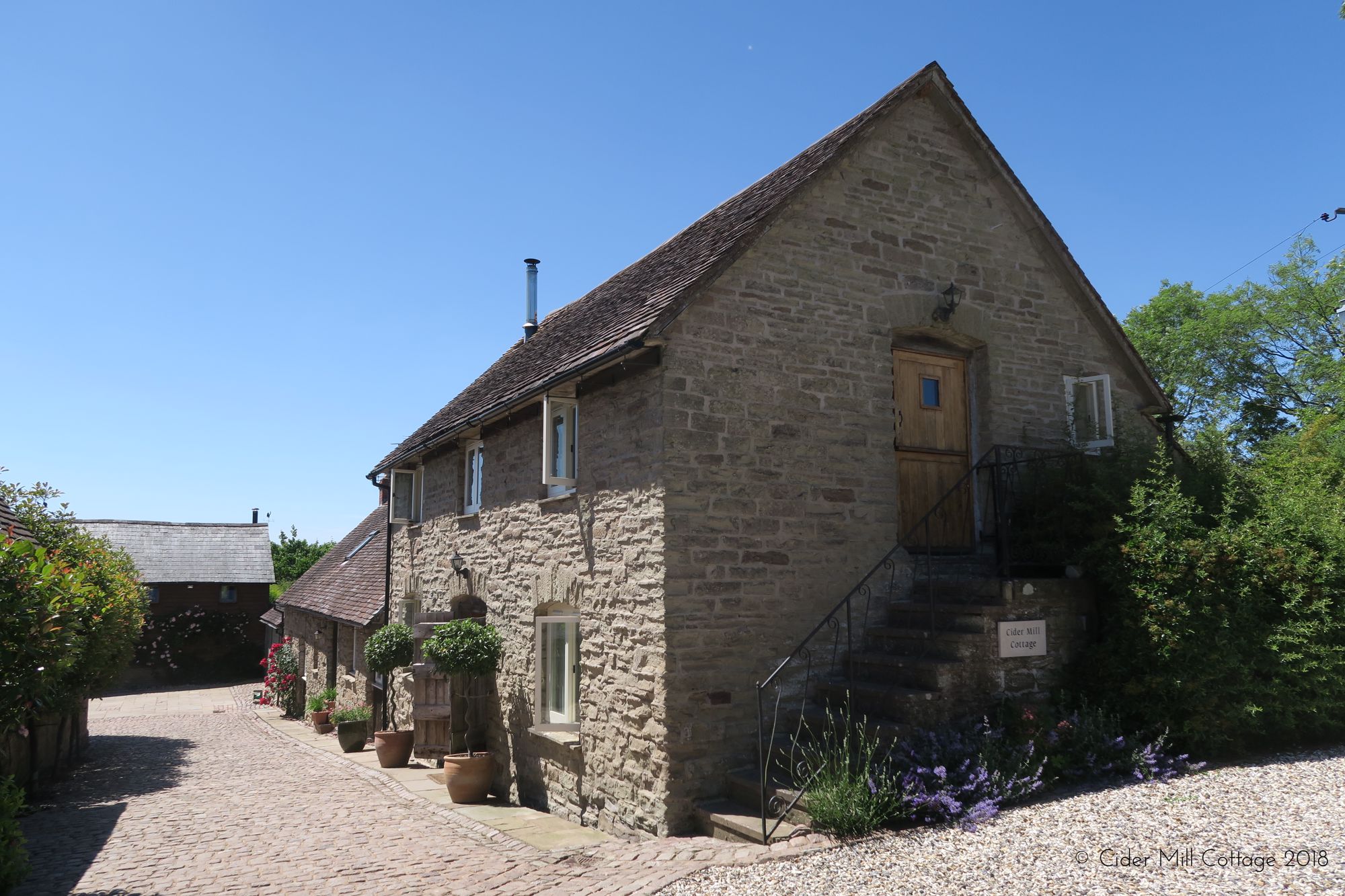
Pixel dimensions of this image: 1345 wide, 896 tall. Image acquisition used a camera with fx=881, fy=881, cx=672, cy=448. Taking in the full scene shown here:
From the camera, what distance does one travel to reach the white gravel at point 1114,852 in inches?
199

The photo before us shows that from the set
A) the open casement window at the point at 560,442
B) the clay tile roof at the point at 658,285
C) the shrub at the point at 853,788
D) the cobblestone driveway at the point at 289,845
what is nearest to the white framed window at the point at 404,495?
the clay tile roof at the point at 658,285

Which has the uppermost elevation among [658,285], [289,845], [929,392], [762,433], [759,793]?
[658,285]

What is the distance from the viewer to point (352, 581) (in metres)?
21.0

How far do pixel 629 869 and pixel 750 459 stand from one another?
368 centimetres

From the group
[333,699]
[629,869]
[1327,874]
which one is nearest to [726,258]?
[629,869]

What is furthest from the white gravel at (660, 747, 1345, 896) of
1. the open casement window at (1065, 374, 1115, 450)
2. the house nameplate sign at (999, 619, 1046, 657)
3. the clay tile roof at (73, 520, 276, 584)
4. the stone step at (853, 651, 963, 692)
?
the clay tile roof at (73, 520, 276, 584)

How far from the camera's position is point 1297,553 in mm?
7711

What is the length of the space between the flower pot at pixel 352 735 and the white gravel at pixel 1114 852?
11377 mm

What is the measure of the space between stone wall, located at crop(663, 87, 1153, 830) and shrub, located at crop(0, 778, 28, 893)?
4.84 metres

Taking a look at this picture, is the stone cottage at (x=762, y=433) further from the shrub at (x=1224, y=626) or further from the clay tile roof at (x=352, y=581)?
the clay tile roof at (x=352, y=581)

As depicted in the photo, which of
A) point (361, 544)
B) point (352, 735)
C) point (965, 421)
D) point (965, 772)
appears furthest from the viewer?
point (361, 544)

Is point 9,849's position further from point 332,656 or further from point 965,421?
point 332,656

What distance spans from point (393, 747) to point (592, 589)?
6093 mm

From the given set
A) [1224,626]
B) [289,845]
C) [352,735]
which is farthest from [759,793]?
[352,735]
